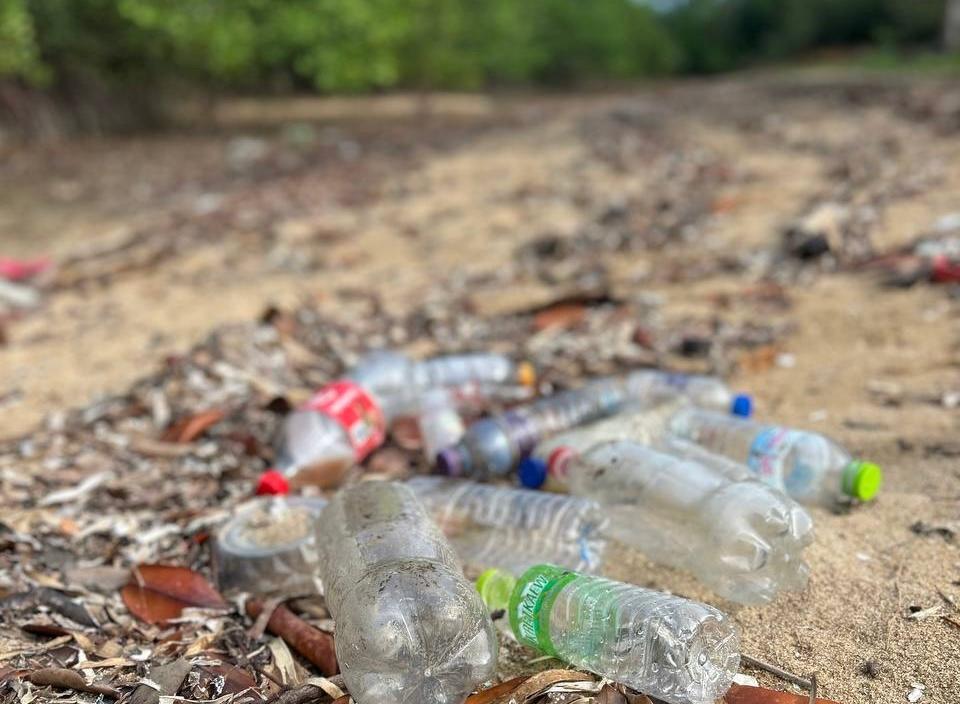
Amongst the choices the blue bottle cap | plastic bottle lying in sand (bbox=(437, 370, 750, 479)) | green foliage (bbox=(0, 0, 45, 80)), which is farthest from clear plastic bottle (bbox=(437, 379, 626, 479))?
green foliage (bbox=(0, 0, 45, 80))

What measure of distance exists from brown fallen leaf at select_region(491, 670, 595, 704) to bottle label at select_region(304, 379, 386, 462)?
1362mm

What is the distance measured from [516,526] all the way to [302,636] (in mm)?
701

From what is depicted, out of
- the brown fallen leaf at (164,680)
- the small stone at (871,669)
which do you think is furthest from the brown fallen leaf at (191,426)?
the small stone at (871,669)

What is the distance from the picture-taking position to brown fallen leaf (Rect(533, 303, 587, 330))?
4422 mm

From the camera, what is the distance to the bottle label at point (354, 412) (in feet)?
9.98

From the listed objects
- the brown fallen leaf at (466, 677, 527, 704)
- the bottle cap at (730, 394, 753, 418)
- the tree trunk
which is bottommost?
the brown fallen leaf at (466, 677, 527, 704)

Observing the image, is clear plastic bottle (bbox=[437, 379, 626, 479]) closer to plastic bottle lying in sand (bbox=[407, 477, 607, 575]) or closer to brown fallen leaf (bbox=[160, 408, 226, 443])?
plastic bottle lying in sand (bbox=[407, 477, 607, 575])

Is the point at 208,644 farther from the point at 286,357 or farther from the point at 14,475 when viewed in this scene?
the point at 286,357

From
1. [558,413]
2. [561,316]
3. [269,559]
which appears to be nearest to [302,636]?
[269,559]

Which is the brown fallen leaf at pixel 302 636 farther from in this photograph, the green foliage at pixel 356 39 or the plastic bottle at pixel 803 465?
the green foliage at pixel 356 39

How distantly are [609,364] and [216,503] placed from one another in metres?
1.77

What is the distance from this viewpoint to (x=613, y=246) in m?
5.89

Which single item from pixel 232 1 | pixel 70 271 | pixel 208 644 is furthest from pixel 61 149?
pixel 208 644

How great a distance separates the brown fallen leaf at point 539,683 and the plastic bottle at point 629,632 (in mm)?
42
